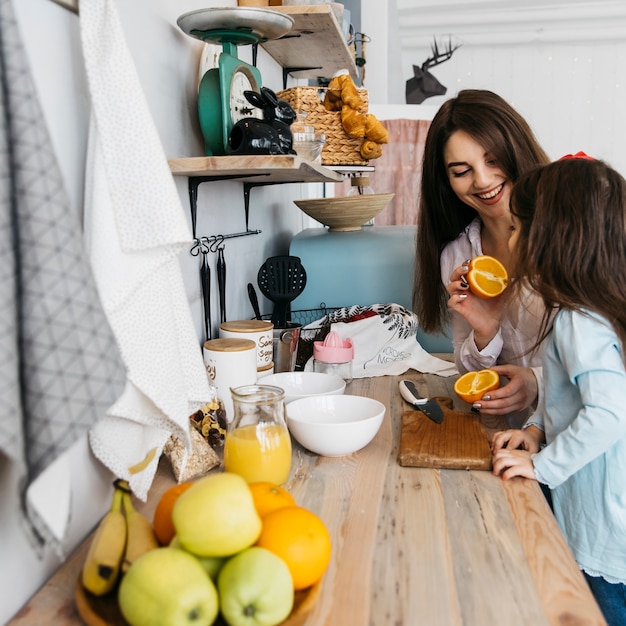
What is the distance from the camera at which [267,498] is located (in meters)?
0.78

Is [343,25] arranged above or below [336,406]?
above

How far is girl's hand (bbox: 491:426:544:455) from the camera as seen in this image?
1.21 m

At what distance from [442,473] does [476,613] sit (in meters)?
0.39

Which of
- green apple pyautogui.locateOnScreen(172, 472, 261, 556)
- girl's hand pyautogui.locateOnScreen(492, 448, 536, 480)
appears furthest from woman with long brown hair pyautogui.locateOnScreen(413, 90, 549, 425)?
green apple pyautogui.locateOnScreen(172, 472, 261, 556)

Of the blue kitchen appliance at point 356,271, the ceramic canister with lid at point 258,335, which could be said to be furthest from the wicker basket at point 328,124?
the ceramic canister with lid at point 258,335

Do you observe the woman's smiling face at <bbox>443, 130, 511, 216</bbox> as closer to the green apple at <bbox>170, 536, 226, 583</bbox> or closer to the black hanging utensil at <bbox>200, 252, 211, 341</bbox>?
the black hanging utensil at <bbox>200, 252, 211, 341</bbox>

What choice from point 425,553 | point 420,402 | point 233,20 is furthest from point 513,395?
point 233,20

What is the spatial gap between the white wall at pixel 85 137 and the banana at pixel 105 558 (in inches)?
3.2

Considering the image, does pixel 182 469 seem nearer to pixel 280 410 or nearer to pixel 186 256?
pixel 280 410

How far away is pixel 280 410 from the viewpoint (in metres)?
1.00

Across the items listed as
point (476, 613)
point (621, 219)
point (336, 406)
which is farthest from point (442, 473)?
point (621, 219)

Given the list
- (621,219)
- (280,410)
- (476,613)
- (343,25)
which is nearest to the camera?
(476,613)

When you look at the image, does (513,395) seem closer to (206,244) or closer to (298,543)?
(206,244)

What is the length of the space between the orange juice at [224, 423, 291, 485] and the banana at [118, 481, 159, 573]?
22 cm
